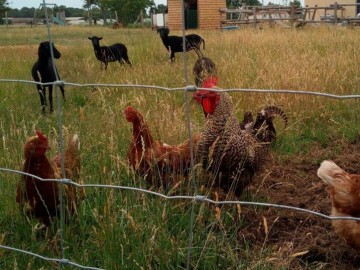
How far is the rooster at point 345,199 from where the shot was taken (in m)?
2.44

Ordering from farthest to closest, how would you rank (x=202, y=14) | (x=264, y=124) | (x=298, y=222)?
(x=202, y=14)
(x=264, y=124)
(x=298, y=222)

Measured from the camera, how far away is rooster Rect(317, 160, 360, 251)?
96.2 inches

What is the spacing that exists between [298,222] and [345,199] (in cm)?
54

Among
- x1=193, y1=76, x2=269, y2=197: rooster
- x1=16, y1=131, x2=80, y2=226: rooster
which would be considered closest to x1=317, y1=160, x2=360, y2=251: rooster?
x1=193, y1=76, x2=269, y2=197: rooster

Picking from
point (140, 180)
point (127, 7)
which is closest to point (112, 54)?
point (140, 180)

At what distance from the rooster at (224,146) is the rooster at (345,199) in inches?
25.4

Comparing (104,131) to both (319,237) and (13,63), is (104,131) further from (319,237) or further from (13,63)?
(13,63)

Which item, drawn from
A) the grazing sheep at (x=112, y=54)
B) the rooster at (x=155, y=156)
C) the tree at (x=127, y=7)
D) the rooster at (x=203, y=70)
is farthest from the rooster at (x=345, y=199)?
the tree at (x=127, y=7)

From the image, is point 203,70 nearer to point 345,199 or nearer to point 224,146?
point 224,146

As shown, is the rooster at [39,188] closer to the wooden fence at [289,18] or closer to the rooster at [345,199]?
the rooster at [345,199]

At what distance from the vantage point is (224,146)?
3100 millimetres

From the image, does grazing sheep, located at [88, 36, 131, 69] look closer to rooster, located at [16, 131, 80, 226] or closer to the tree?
rooster, located at [16, 131, 80, 226]

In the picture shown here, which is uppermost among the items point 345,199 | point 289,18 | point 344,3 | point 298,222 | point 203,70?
point 344,3

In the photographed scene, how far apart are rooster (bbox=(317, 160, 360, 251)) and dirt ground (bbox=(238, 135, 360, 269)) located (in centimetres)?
17
